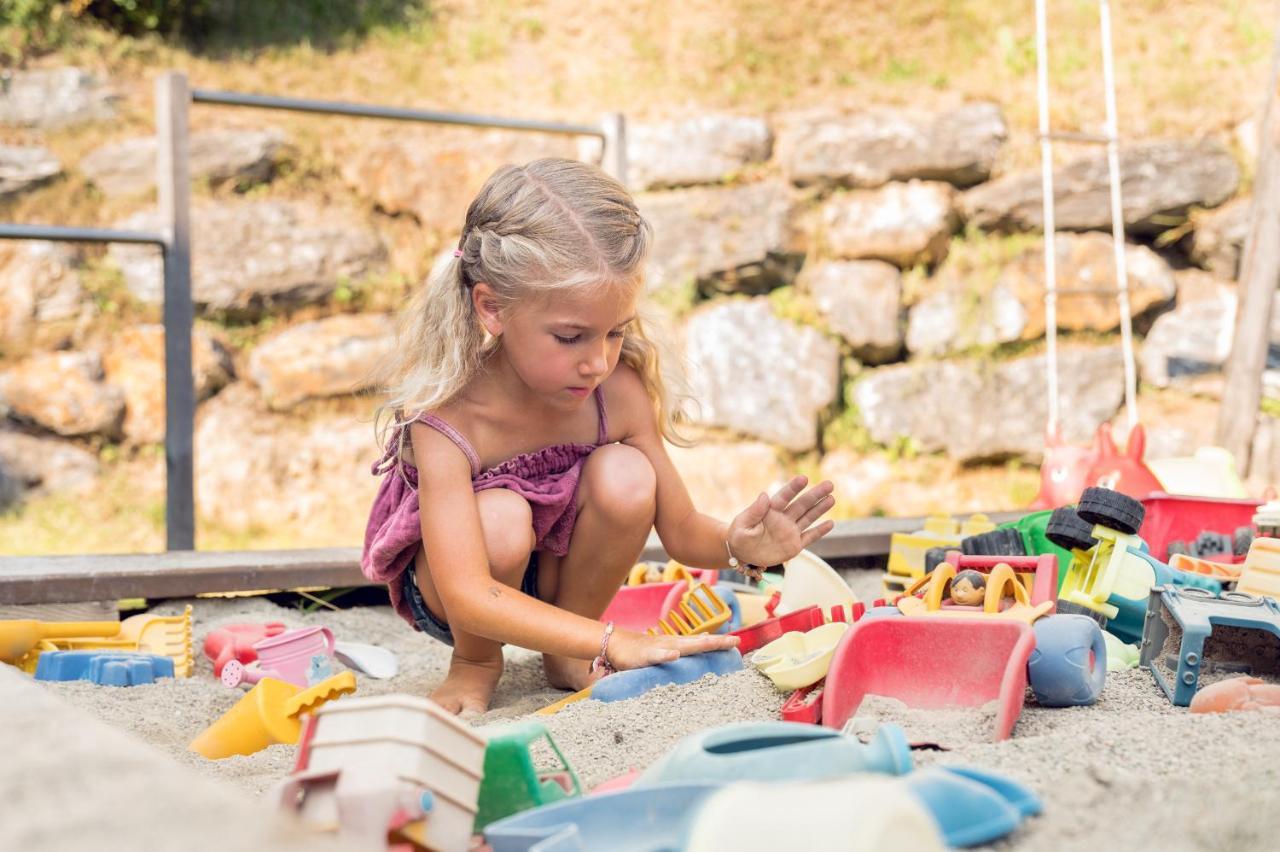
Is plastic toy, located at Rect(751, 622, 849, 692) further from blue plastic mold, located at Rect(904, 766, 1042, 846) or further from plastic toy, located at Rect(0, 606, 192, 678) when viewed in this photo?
plastic toy, located at Rect(0, 606, 192, 678)

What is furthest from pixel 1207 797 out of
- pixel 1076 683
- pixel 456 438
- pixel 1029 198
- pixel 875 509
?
pixel 1029 198

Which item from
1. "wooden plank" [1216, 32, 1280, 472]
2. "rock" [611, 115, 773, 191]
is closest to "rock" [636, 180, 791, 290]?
"rock" [611, 115, 773, 191]

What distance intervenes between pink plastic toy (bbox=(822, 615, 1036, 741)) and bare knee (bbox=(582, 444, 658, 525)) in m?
0.55

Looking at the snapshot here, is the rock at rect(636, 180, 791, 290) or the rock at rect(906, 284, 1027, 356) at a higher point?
the rock at rect(636, 180, 791, 290)

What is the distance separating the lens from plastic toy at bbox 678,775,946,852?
678 mm

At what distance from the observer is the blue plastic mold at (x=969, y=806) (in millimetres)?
850

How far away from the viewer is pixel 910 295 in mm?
5414

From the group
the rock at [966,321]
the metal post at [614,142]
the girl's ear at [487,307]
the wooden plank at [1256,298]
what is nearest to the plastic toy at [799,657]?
the girl's ear at [487,307]

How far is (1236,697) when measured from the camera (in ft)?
4.41

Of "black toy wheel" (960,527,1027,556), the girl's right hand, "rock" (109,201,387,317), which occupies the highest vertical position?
"rock" (109,201,387,317)

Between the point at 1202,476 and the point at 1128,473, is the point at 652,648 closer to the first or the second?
the point at 1128,473

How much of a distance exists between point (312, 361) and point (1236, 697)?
449cm

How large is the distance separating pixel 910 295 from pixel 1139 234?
3.64ft

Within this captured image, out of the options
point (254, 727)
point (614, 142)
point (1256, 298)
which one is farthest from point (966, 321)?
point (254, 727)
